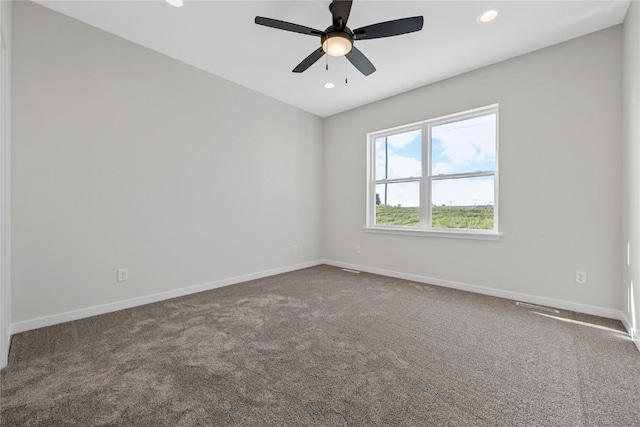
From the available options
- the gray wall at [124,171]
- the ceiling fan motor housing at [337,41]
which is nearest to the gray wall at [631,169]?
the ceiling fan motor housing at [337,41]

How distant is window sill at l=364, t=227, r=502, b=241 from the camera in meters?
3.27

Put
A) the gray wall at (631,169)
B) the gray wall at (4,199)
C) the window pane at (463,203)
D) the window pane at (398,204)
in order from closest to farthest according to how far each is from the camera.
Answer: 1. the gray wall at (4,199)
2. the gray wall at (631,169)
3. the window pane at (463,203)
4. the window pane at (398,204)

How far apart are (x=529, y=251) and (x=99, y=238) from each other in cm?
450

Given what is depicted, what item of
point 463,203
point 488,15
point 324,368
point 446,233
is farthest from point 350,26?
point 324,368

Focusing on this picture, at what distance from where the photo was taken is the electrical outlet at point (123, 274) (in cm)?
277

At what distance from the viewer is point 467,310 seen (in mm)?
2775

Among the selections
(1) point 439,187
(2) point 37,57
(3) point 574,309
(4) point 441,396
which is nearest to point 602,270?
(3) point 574,309

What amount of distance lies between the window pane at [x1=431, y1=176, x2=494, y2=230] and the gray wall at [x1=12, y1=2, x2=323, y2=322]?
2469 mm

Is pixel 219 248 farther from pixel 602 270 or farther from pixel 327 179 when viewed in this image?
pixel 602 270

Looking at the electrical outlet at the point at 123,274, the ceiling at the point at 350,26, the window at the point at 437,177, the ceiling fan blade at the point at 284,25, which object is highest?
the ceiling at the point at 350,26

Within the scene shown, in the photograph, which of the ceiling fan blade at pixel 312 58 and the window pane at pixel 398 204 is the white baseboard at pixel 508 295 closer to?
the window pane at pixel 398 204

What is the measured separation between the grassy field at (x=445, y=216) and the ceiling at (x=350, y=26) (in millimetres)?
1762

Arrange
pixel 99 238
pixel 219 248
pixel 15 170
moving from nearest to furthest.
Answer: pixel 15 170 → pixel 99 238 → pixel 219 248

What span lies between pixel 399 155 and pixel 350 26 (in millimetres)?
2140
